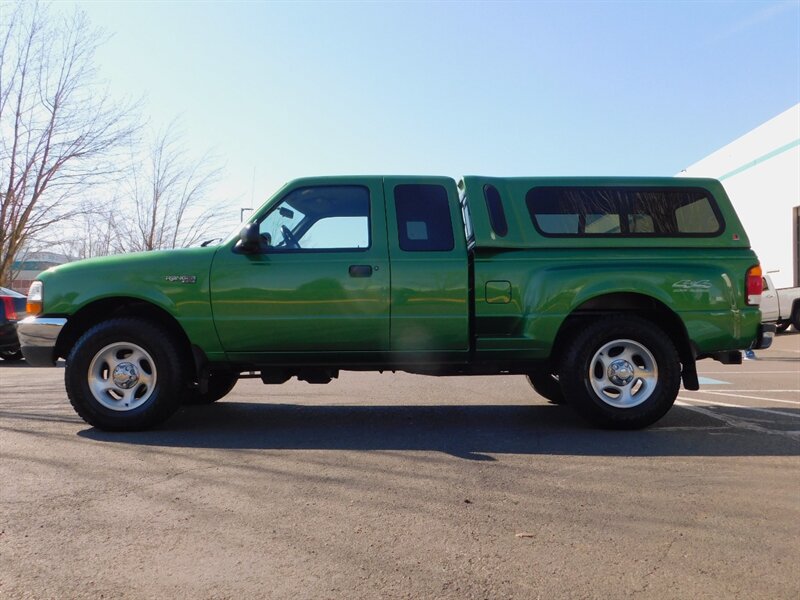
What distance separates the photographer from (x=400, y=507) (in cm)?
362

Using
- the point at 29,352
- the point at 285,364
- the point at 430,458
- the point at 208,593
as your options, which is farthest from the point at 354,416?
the point at 208,593

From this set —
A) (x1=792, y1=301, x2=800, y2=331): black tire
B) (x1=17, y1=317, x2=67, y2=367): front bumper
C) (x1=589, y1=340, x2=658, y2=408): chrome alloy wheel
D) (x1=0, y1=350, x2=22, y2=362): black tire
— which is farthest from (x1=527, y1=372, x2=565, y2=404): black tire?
(x1=792, y1=301, x2=800, y2=331): black tire

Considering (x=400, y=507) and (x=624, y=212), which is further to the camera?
(x=624, y=212)

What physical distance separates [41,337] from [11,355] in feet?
29.4

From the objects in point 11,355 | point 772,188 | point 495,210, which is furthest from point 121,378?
point 772,188

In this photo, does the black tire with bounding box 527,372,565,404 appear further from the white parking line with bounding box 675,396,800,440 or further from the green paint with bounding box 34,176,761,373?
the green paint with bounding box 34,176,761,373

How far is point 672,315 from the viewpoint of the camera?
586 centimetres

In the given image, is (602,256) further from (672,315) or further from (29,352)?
(29,352)

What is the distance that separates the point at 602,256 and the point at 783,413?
2.50m

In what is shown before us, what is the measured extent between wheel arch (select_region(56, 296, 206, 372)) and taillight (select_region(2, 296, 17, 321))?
7.38m

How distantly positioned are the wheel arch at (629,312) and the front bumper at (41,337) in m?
4.12

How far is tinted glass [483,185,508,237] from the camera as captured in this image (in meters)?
5.78

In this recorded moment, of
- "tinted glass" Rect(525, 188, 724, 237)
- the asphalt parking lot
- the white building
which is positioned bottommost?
the asphalt parking lot

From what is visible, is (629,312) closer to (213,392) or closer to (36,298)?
(213,392)
